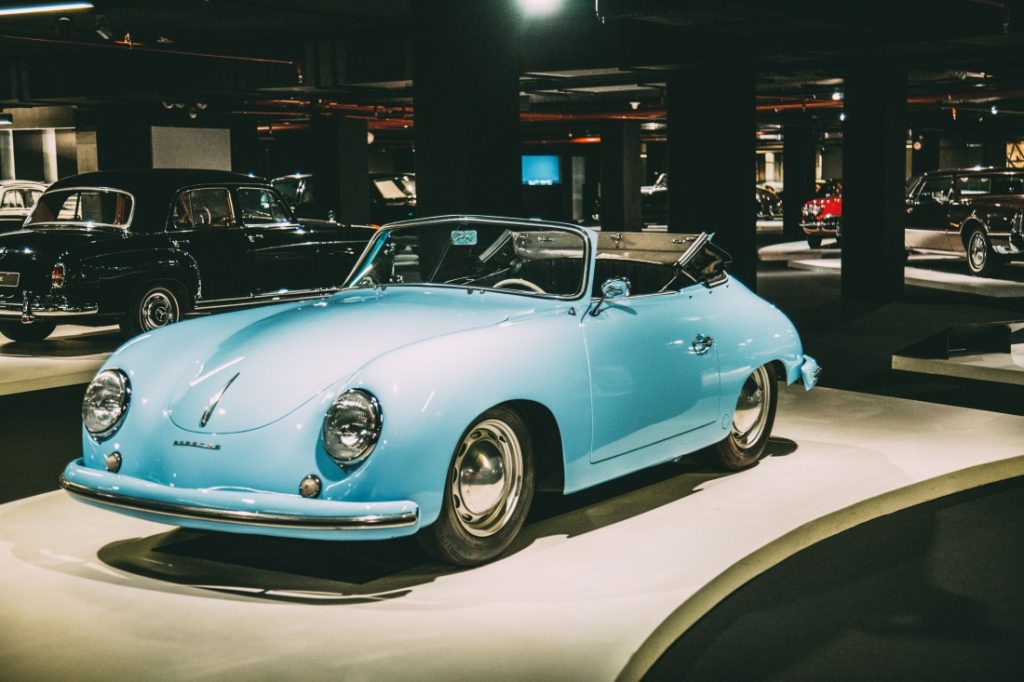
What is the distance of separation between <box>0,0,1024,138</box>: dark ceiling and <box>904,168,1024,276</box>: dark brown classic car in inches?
64.9

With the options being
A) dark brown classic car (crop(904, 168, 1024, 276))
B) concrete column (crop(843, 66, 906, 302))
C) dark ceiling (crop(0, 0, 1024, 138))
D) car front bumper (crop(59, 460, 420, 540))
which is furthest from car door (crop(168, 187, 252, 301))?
dark brown classic car (crop(904, 168, 1024, 276))

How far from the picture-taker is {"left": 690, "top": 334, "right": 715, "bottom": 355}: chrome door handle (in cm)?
616

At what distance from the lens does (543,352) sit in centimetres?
523

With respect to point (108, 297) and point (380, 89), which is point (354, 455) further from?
point (380, 89)

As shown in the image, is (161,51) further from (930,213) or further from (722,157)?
(930,213)

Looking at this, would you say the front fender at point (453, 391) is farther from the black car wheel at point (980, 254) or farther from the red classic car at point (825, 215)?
the red classic car at point (825, 215)

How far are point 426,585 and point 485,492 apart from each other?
446 mm

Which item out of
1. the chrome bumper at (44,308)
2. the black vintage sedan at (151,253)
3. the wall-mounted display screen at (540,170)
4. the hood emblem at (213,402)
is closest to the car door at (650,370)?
the hood emblem at (213,402)

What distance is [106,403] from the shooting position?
5.11 metres

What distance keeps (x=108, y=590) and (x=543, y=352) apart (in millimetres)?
1923

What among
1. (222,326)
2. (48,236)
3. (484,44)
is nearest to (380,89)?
(48,236)

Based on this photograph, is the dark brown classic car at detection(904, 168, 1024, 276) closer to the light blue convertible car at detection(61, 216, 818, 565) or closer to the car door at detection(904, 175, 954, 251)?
the car door at detection(904, 175, 954, 251)

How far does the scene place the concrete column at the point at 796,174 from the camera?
111 feet

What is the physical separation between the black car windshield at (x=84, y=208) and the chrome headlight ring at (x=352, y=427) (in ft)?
26.4
